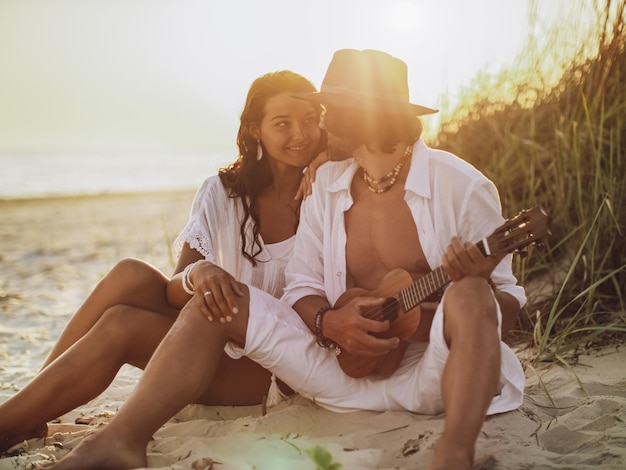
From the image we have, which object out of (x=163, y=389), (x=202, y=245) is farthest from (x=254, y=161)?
(x=163, y=389)

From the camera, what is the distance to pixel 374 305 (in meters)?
2.45

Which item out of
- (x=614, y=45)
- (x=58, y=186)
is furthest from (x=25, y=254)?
(x=58, y=186)

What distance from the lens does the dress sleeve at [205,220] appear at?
3.25m

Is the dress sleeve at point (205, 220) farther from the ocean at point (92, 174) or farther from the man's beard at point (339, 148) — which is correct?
the ocean at point (92, 174)

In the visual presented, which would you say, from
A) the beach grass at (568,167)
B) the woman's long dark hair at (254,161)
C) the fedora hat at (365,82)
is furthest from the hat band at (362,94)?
the beach grass at (568,167)

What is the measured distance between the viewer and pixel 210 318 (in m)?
2.41

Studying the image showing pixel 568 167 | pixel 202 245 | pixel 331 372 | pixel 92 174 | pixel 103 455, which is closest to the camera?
pixel 103 455

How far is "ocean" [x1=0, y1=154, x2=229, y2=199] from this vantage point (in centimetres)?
1897

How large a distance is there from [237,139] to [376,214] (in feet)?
3.97

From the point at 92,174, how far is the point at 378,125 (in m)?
23.2

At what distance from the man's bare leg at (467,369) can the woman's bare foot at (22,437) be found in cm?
175

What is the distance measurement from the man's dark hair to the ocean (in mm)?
15254

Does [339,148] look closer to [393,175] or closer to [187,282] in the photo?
[393,175]

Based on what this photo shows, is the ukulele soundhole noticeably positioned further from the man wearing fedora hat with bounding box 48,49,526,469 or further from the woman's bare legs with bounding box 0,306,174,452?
the woman's bare legs with bounding box 0,306,174,452
